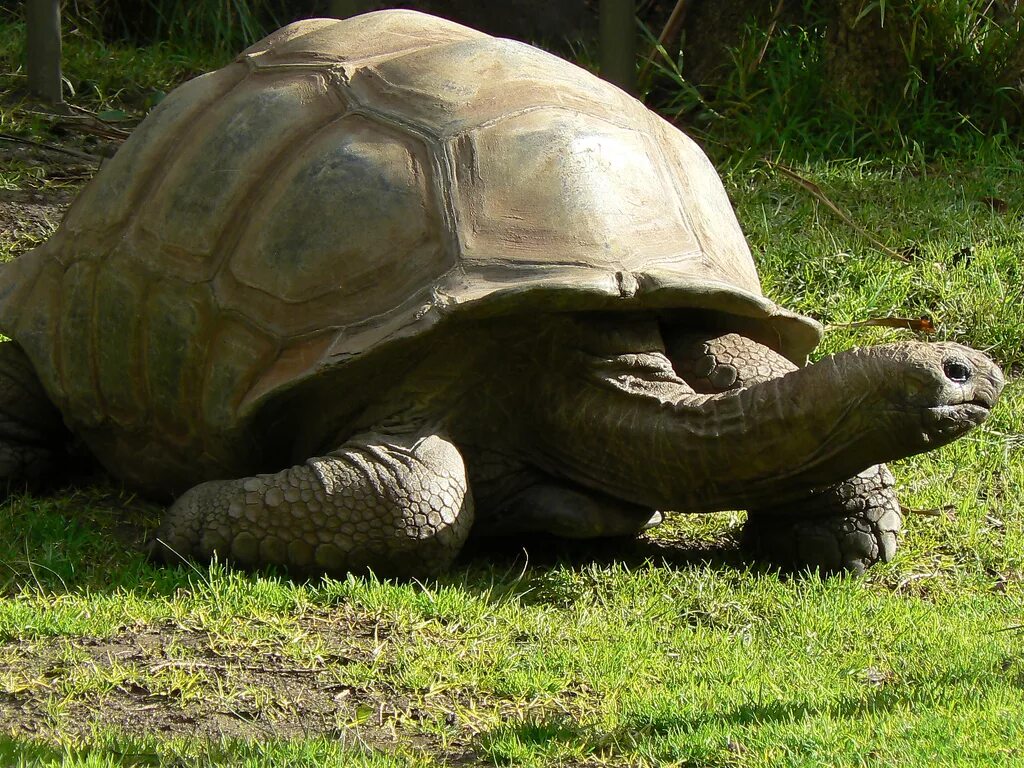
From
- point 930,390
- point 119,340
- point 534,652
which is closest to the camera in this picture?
point 534,652

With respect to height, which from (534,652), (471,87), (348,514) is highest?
(471,87)

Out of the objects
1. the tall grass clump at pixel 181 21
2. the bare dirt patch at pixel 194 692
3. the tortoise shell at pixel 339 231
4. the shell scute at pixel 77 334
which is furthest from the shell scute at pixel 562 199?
the tall grass clump at pixel 181 21

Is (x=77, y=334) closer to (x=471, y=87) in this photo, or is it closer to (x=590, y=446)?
(x=471, y=87)

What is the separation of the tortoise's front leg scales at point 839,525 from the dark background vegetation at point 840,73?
398 centimetres

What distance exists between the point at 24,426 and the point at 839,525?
Result: 8.88ft

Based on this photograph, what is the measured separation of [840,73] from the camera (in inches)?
330

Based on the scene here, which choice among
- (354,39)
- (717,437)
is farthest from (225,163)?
(717,437)

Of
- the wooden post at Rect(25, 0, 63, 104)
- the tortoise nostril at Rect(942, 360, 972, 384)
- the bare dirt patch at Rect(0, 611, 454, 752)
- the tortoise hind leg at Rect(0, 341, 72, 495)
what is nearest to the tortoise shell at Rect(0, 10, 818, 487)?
the tortoise hind leg at Rect(0, 341, 72, 495)

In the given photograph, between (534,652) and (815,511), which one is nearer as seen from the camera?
(534,652)

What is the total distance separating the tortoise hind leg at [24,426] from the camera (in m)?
5.00

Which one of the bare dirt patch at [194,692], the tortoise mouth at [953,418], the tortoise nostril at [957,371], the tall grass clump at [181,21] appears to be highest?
the tortoise nostril at [957,371]

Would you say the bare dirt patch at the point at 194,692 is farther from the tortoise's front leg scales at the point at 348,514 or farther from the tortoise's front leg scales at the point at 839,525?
the tortoise's front leg scales at the point at 839,525

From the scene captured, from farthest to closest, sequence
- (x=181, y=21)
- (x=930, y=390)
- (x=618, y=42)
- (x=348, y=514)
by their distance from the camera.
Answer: (x=181, y=21), (x=618, y=42), (x=348, y=514), (x=930, y=390)

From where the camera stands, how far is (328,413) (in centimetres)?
436
